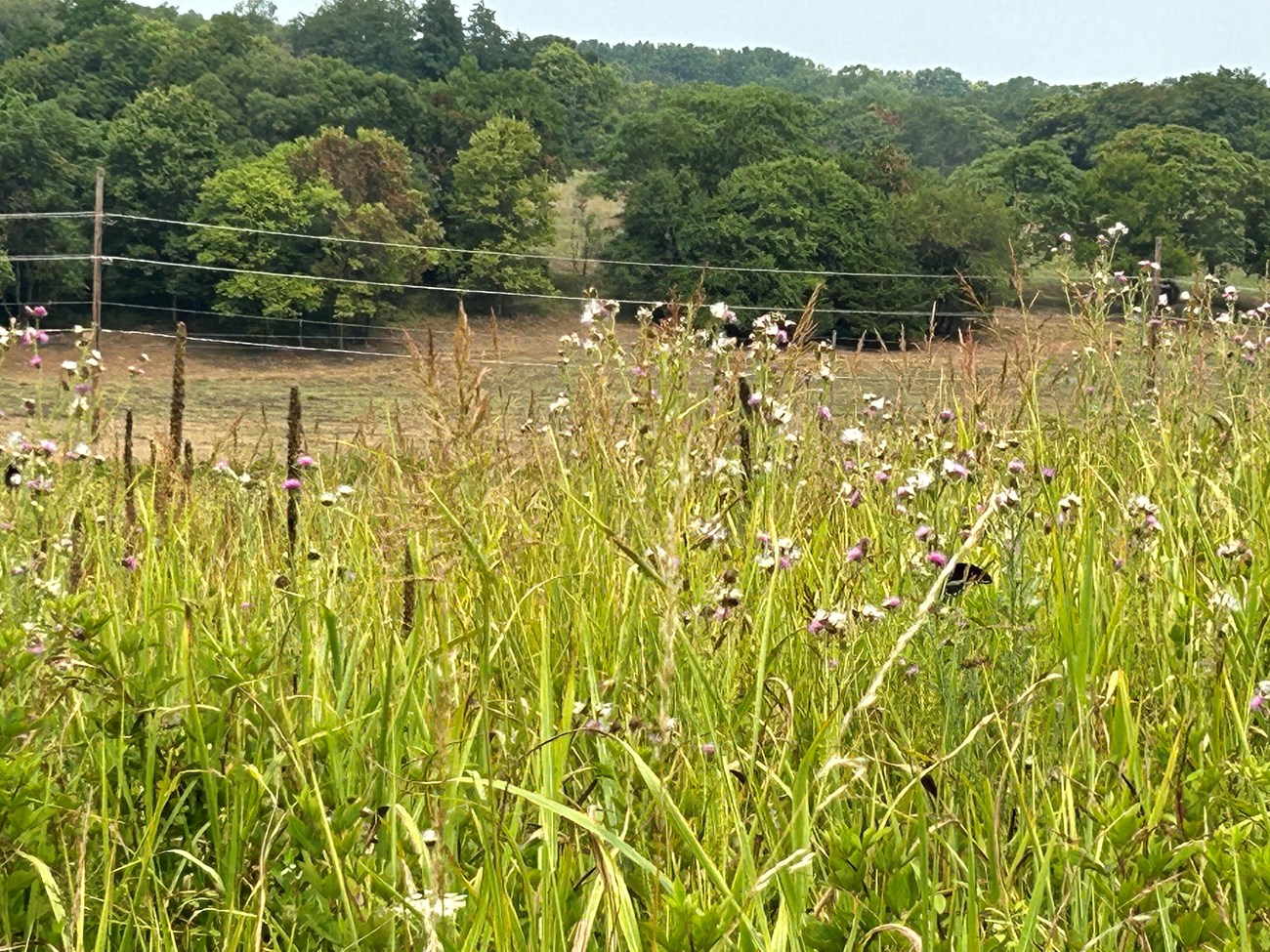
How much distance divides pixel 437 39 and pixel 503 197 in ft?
117

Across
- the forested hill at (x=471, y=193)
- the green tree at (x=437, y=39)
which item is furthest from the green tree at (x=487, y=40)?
the forested hill at (x=471, y=193)

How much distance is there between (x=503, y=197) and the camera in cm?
6294

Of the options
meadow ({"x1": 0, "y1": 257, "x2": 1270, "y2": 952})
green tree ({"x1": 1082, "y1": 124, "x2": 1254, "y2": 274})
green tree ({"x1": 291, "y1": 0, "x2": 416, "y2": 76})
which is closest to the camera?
meadow ({"x1": 0, "y1": 257, "x2": 1270, "y2": 952})

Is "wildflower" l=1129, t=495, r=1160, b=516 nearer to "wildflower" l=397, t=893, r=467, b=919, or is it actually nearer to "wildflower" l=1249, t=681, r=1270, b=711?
"wildflower" l=1249, t=681, r=1270, b=711

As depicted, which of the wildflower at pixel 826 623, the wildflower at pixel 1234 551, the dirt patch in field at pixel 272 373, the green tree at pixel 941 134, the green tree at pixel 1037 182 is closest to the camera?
the wildflower at pixel 826 623

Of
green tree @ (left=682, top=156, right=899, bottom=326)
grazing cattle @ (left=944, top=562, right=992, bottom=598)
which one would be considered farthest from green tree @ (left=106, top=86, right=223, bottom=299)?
grazing cattle @ (left=944, top=562, right=992, bottom=598)

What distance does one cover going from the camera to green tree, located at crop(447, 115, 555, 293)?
2429 inches

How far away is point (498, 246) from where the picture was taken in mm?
61688

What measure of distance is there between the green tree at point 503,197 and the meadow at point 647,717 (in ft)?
193

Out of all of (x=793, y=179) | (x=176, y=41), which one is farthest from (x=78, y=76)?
(x=793, y=179)

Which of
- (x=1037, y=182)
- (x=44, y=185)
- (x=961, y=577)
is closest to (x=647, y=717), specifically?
(x=961, y=577)

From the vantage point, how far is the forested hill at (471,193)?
56.8 m

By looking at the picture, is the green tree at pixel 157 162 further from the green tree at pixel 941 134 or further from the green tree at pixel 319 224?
the green tree at pixel 941 134

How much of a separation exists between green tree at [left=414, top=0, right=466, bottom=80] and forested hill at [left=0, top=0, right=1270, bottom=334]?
53.4 ft
